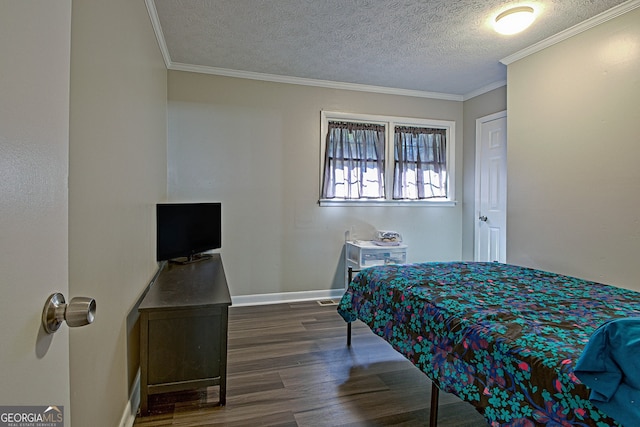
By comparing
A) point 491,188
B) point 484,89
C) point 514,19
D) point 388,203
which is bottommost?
point 388,203

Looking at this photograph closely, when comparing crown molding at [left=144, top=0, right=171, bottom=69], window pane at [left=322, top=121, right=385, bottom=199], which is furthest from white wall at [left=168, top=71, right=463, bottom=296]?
crown molding at [left=144, top=0, right=171, bottom=69]

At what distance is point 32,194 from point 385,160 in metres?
4.18

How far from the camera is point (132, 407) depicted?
1.97 m

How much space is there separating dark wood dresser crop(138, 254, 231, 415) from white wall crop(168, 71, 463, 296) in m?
1.84

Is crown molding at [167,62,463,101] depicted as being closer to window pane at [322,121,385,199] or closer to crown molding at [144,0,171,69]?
crown molding at [144,0,171,69]

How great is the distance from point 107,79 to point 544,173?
3489 mm

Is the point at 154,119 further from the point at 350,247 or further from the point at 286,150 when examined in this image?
the point at 350,247

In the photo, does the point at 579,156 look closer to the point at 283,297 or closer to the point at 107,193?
the point at 283,297

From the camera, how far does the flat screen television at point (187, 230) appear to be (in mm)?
2912

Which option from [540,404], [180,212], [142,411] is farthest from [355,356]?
[180,212]

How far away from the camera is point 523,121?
3.42 meters

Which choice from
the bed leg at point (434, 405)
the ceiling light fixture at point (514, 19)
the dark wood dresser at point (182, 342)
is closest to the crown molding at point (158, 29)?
the dark wood dresser at point (182, 342)

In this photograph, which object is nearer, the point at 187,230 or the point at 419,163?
the point at 187,230

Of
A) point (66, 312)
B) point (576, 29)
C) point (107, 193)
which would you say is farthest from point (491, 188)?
point (66, 312)
